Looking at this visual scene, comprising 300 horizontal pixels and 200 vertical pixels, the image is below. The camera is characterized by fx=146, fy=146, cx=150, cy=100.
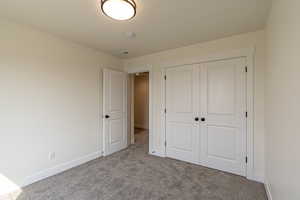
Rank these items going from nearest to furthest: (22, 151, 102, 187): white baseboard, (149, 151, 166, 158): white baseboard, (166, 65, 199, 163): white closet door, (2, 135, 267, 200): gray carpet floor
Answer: (2, 135, 267, 200): gray carpet floor
(22, 151, 102, 187): white baseboard
(166, 65, 199, 163): white closet door
(149, 151, 166, 158): white baseboard

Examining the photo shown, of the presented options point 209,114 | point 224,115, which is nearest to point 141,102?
point 209,114

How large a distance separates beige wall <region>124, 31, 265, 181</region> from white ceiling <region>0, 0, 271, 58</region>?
15 cm

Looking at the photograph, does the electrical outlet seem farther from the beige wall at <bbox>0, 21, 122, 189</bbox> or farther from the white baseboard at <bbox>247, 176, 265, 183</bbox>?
the white baseboard at <bbox>247, 176, 265, 183</bbox>

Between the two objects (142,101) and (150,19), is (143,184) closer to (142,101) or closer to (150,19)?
(150,19)

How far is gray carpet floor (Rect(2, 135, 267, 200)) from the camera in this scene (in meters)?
1.93

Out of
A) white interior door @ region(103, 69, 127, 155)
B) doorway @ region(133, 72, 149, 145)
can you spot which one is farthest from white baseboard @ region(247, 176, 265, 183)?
doorway @ region(133, 72, 149, 145)

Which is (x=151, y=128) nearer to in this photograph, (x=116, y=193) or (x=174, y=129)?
(x=174, y=129)

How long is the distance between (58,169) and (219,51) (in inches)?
138

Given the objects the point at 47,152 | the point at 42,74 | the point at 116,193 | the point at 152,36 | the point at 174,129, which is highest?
the point at 152,36

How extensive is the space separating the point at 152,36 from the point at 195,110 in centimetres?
160

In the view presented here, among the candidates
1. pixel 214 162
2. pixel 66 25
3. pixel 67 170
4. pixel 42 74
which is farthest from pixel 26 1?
pixel 214 162

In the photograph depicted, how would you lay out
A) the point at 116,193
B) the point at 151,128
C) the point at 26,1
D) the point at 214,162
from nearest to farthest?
the point at 26,1, the point at 116,193, the point at 214,162, the point at 151,128

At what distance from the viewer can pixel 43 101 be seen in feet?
7.80

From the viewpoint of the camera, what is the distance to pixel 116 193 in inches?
78.3
